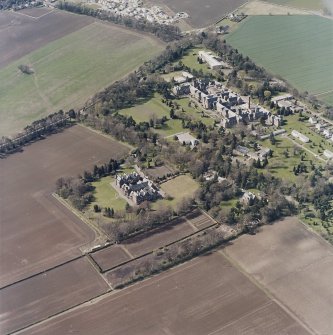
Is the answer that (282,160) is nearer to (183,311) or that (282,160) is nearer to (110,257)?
(110,257)

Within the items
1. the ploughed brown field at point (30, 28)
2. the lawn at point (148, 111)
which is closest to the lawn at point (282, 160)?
the lawn at point (148, 111)

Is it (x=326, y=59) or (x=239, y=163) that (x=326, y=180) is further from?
(x=326, y=59)

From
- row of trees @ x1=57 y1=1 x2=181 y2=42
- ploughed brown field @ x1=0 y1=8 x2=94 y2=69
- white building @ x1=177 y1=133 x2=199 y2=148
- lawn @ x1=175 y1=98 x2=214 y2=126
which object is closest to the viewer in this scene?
white building @ x1=177 y1=133 x2=199 y2=148

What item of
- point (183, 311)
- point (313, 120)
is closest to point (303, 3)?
point (313, 120)

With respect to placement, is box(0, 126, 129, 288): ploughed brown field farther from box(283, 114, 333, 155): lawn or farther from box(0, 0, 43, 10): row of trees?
box(0, 0, 43, 10): row of trees

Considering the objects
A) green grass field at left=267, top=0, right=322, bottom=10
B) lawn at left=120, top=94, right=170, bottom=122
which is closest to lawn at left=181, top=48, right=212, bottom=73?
lawn at left=120, top=94, right=170, bottom=122

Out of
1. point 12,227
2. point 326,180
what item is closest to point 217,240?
point 326,180
